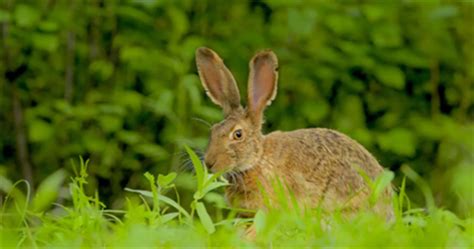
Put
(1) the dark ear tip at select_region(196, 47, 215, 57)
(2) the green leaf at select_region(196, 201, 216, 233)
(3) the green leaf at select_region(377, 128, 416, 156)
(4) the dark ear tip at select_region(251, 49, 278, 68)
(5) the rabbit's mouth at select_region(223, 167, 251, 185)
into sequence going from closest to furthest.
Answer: (2) the green leaf at select_region(196, 201, 216, 233) → (5) the rabbit's mouth at select_region(223, 167, 251, 185) → (4) the dark ear tip at select_region(251, 49, 278, 68) → (1) the dark ear tip at select_region(196, 47, 215, 57) → (3) the green leaf at select_region(377, 128, 416, 156)

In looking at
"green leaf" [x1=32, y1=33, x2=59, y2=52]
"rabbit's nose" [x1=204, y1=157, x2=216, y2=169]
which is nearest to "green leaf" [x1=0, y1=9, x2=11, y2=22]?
"green leaf" [x1=32, y1=33, x2=59, y2=52]

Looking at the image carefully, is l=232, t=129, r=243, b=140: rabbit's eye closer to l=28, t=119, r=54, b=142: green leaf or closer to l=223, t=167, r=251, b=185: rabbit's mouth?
l=223, t=167, r=251, b=185: rabbit's mouth

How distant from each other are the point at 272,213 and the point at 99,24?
537 centimetres

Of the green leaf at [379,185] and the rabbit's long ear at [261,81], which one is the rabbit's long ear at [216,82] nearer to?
the rabbit's long ear at [261,81]

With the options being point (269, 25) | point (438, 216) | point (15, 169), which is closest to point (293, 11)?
point (269, 25)

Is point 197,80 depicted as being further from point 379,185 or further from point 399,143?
point 379,185

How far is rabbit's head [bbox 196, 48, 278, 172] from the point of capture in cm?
604

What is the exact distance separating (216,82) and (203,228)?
1.72m

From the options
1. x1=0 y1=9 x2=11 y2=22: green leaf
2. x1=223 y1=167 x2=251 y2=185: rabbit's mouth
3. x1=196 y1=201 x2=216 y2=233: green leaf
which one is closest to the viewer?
x1=196 y1=201 x2=216 y2=233: green leaf

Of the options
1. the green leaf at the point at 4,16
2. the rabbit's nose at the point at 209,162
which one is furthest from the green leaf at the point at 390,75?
the rabbit's nose at the point at 209,162

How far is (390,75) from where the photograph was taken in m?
9.47

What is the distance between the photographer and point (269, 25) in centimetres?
966

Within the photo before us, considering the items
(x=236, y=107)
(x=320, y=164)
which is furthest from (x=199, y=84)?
(x=320, y=164)

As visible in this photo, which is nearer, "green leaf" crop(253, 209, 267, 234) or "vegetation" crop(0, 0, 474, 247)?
"green leaf" crop(253, 209, 267, 234)
